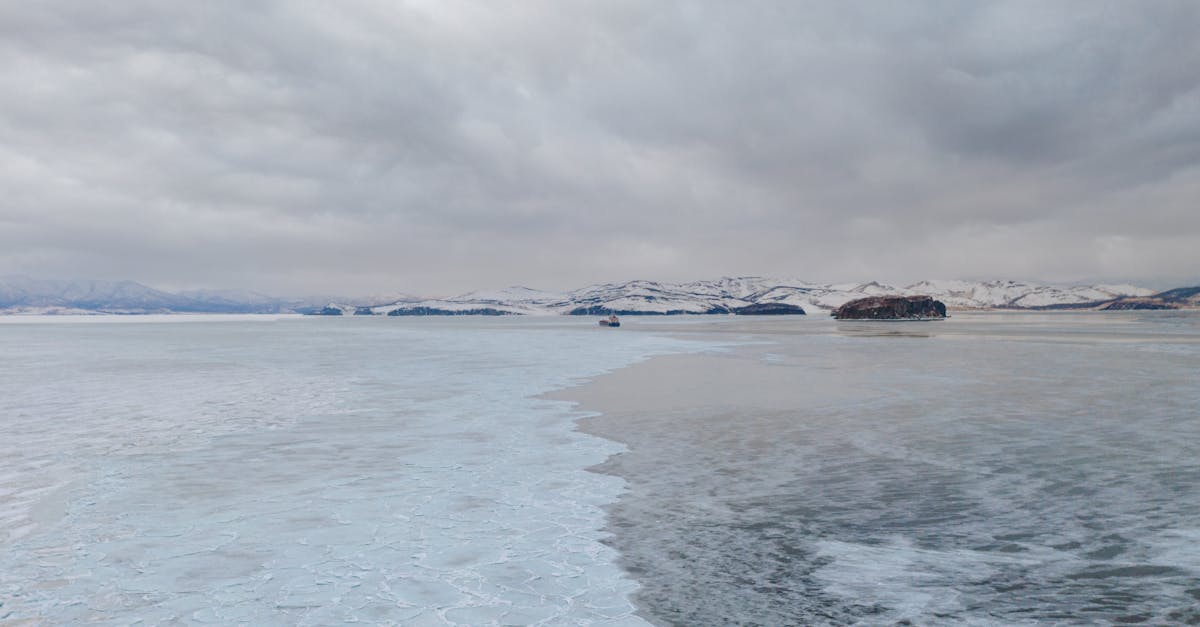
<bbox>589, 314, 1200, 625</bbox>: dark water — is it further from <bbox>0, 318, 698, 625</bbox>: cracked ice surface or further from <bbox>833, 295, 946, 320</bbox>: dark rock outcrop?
<bbox>833, 295, 946, 320</bbox>: dark rock outcrop

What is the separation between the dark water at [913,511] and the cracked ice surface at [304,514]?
3.56ft

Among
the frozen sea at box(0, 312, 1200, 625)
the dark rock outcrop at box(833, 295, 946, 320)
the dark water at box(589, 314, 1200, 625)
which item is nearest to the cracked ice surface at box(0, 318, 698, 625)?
the frozen sea at box(0, 312, 1200, 625)

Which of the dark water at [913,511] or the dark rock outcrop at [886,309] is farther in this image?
the dark rock outcrop at [886,309]

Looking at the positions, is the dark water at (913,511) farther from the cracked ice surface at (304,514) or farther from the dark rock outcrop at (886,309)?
the dark rock outcrop at (886,309)

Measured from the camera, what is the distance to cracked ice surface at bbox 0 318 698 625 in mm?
6875

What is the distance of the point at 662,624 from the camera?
Answer: 6.34 meters

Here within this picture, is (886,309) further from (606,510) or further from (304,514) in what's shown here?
(304,514)

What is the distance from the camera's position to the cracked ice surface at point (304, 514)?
6.88 m

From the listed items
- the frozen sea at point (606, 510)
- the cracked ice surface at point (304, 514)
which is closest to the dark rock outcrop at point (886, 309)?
the frozen sea at point (606, 510)

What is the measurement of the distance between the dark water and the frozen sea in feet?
0.16

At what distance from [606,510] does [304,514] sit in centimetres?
460

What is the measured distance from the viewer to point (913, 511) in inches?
387

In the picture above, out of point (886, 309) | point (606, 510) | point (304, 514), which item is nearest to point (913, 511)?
point (606, 510)

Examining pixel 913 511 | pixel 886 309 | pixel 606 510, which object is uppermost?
pixel 886 309
